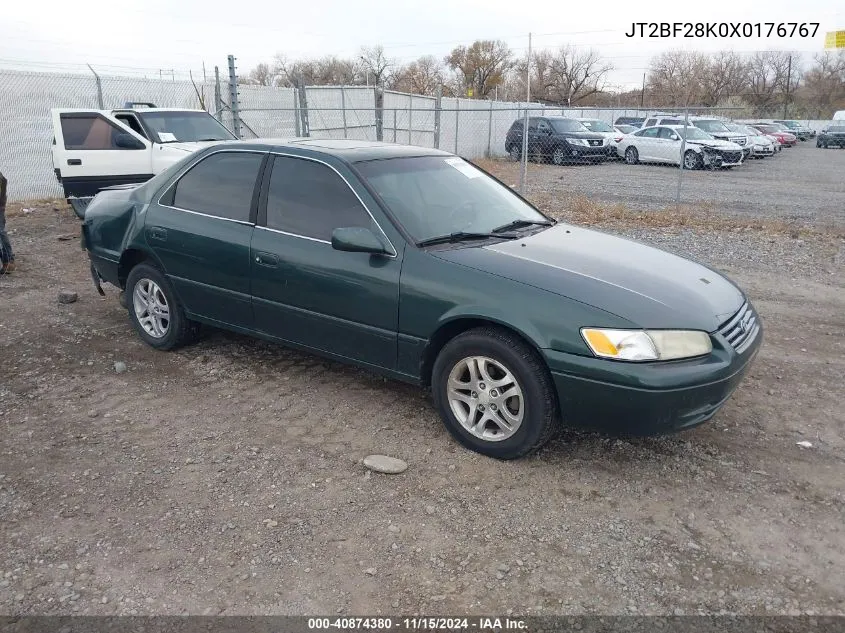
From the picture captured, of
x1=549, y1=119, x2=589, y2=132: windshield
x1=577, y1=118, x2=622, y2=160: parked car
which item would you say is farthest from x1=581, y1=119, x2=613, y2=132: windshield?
x1=549, y1=119, x2=589, y2=132: windshield

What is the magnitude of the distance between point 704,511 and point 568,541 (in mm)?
713

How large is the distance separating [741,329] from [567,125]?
2054 centimetres

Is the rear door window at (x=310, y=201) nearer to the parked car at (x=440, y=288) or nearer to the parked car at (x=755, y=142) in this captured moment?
the parked car at (x=440, y=288)

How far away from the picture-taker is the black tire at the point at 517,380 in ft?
10.8

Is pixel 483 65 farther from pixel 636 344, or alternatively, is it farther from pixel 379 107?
pixel 636 344

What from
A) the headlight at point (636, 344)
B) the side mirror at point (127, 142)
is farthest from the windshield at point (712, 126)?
the headlight at point (636, 344)

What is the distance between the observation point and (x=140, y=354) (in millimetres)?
5090

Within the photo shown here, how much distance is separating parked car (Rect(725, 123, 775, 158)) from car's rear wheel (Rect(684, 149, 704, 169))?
13.7 feet

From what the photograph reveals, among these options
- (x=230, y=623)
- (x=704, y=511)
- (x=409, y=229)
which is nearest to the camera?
(x=230, y=623)

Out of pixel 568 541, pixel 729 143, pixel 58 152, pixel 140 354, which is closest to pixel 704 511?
pixel 568 541

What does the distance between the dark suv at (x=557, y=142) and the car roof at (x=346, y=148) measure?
18270 millimetres

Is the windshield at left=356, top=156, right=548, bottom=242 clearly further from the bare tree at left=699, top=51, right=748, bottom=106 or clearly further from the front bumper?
the bare tree at left=699, top=51, right=748, bottom=106

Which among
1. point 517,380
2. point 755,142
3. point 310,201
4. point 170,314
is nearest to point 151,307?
point 170,314

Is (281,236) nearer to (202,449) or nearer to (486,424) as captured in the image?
(202,449)
